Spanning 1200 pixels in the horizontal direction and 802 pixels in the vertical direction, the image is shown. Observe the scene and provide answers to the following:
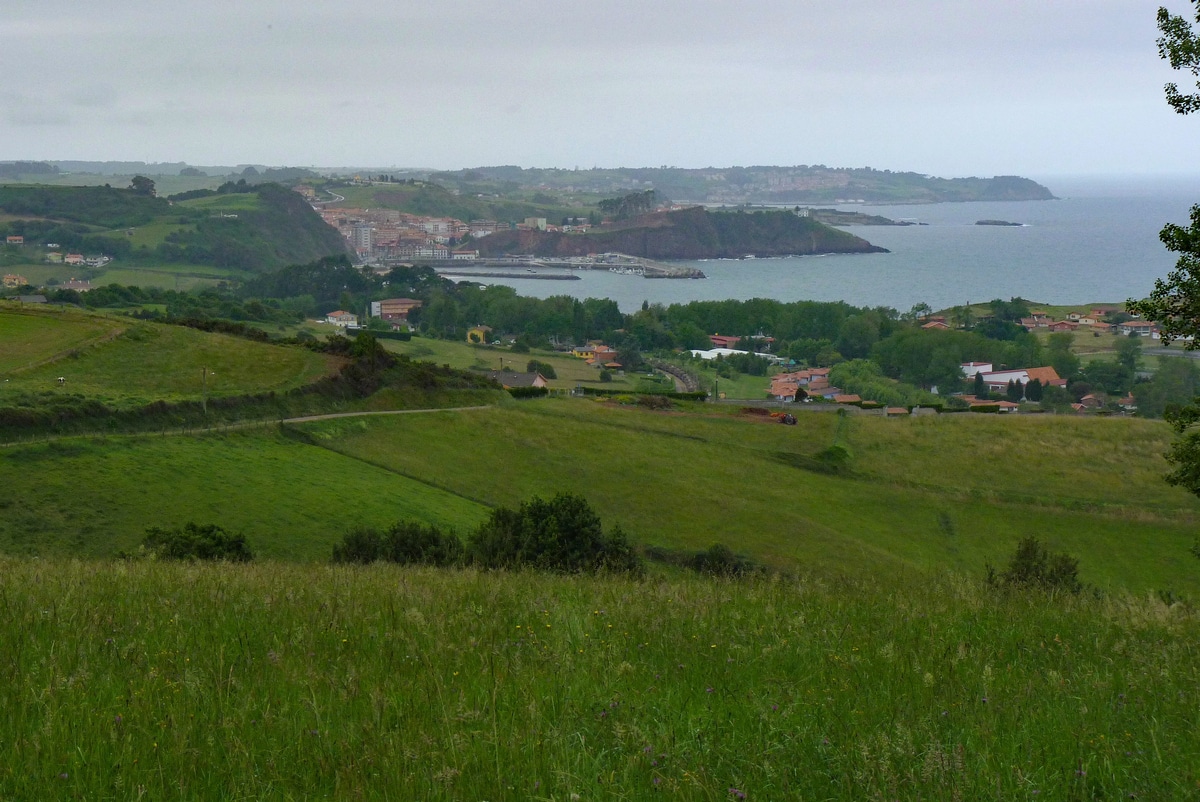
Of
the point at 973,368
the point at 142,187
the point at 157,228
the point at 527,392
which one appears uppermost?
the point at 142,187

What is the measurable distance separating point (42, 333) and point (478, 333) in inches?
2675

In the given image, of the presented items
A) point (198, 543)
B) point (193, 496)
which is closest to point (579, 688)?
point (198, 543)

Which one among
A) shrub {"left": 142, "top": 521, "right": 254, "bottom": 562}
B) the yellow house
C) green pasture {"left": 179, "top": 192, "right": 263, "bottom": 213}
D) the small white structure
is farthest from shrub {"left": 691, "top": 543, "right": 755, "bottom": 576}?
green pasture {"left": 179, "top": 192, "right": 263, "bottom": 213}

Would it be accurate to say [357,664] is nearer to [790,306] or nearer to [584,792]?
[584,792]

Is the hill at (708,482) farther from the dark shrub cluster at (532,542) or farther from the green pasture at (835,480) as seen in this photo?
the dark shrub cluster at (532,542)

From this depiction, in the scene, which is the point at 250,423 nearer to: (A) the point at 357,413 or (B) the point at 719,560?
(A) the point at 357,413

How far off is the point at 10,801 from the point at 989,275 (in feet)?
612

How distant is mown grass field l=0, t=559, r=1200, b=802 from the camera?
3.30 m

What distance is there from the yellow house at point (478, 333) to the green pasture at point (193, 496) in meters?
73.6

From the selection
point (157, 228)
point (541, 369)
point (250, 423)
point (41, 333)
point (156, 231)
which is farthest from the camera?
point (157, 228)

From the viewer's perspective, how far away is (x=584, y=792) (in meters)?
3.23

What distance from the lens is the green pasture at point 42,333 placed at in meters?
37.6

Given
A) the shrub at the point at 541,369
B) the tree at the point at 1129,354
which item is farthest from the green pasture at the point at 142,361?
the tree at the point at 1129,354

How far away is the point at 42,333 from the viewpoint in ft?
137
